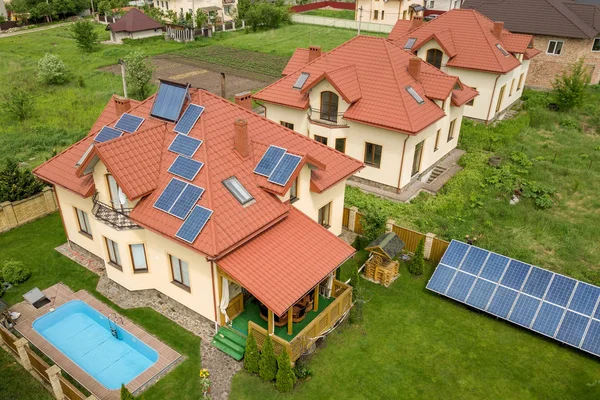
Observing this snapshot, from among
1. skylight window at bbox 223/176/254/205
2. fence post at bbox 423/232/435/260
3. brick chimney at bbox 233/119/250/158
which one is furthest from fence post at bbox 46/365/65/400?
fence post at bbox 423/232/435/260

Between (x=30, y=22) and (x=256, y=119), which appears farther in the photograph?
(x=30, y=22)

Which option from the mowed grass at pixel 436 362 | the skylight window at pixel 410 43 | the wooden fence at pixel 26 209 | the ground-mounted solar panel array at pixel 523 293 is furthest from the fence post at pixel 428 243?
the wooden fence at pixel 26 209

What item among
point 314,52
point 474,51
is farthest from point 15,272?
point 474,51

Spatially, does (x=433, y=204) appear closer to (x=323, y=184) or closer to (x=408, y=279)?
(x=408, y=279)

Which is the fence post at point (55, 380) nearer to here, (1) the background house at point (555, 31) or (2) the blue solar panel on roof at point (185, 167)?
(2) the blue solar panel on roof at point (185, 167)

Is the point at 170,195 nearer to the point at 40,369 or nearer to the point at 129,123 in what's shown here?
the point at 129,123

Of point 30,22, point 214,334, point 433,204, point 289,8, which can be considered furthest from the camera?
point 30,22

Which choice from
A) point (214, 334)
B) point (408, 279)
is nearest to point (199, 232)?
point (214, 334)

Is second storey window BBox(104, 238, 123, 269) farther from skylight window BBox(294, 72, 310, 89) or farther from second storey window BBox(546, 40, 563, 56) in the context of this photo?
second storey window BBox(546, 40, 563, 56)
